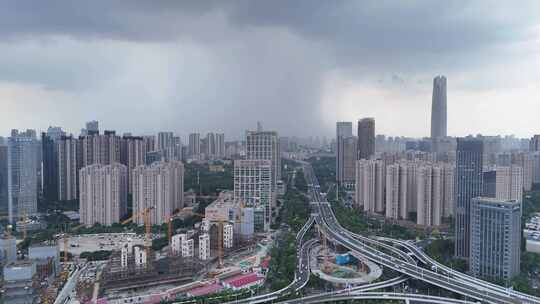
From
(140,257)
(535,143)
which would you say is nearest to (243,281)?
(140,257)

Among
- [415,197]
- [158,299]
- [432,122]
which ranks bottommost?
[158,299]

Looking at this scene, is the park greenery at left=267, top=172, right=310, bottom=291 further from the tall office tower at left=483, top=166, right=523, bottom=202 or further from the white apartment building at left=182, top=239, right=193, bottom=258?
the tall office tower at left=483, top=166, right=523, bottom=202

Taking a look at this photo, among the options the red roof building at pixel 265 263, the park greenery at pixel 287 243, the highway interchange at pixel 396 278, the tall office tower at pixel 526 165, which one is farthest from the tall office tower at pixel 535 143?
the red roof building at pixel 265 263

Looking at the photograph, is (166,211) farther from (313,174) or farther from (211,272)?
(313,174)

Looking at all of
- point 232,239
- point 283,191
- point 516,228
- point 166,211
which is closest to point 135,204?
point 166,211

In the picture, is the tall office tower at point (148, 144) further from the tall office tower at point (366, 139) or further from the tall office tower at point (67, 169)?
the tall office tower at point (366, 139)

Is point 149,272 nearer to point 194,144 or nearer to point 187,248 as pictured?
point 187,248

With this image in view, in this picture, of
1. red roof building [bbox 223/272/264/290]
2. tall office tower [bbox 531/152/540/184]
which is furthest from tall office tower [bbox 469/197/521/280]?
tall office tower [bbox 531/152/540/184]
